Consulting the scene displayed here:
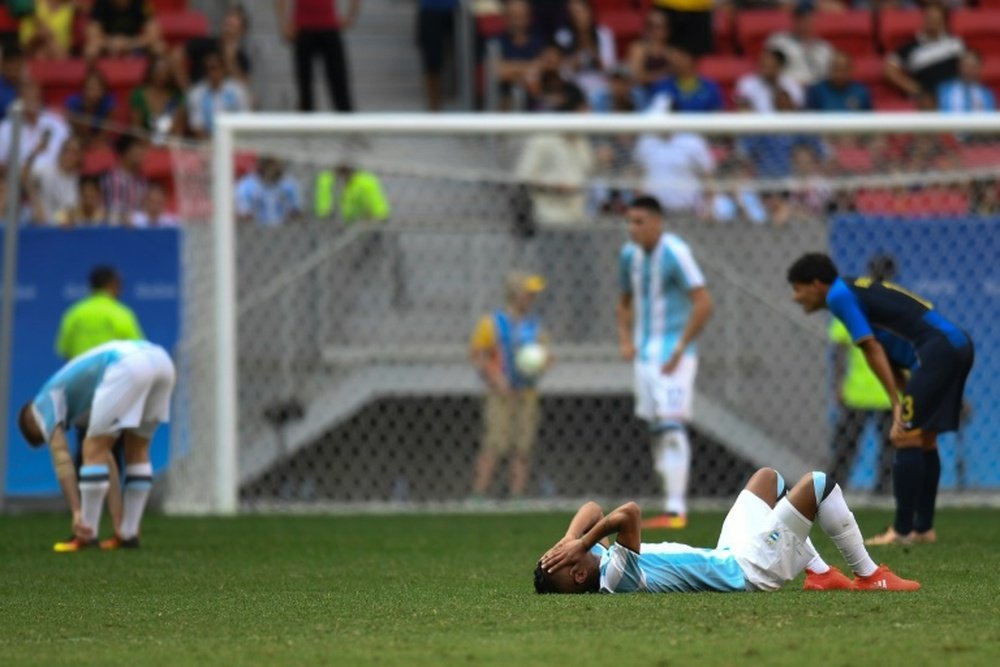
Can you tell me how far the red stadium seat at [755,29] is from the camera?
2341cm

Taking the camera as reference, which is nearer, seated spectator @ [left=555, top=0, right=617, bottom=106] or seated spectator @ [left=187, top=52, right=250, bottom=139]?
seated spectator @ [left=187, top=52, right=250, bottom=139]

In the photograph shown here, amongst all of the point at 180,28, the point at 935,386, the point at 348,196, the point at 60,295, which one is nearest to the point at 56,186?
the point at 60,295

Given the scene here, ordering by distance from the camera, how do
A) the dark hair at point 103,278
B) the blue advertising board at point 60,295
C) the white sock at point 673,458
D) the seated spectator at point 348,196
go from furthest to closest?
the seated spectator at point 348,196
the blue advertising board at point 60,295
the dark hair at point 103,278
the white sock at point 673,458

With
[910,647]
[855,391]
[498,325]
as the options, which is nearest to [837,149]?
[855,391]

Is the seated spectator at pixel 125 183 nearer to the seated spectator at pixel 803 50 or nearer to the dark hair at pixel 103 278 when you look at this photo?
the dark hair at pixel 103 278

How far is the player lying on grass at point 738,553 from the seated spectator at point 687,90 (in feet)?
39.3

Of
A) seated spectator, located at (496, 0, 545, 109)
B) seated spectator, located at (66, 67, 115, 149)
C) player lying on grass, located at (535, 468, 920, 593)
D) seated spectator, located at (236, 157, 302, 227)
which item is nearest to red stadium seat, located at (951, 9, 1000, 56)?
seated spectator, located at (496, 0, 545, 109)

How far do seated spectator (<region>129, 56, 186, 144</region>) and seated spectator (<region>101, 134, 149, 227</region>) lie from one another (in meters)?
1.30

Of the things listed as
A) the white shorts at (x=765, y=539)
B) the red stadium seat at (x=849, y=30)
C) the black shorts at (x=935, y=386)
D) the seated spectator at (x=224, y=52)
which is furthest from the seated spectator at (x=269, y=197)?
the white shorts at (x=765, y=539)

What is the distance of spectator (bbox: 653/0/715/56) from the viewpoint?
22.4 metres

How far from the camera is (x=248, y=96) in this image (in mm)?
20781

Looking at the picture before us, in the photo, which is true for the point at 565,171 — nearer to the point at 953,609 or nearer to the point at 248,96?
the point at 248,96

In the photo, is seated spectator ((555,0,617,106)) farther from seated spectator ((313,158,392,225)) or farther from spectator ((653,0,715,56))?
seated spectator ((313,158,392,225))

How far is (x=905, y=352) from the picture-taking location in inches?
490
